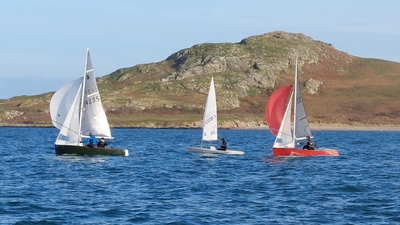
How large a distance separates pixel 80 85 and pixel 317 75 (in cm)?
14402

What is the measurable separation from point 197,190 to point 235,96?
136 meters

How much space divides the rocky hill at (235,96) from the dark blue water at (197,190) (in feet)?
300

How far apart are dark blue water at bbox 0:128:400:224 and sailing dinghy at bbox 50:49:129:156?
100 cm

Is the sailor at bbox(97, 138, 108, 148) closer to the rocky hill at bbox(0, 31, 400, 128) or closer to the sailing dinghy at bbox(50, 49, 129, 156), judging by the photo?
the sailing dinghy at bbox(50, 49, 129, 156)

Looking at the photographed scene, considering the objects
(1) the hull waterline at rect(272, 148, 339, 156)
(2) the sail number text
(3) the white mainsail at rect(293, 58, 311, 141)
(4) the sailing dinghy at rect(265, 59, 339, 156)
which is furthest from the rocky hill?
(2) the sail number text

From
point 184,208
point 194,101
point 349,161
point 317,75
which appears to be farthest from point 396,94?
point 184,208

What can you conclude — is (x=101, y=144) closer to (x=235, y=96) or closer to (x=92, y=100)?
(x=92, y=100)

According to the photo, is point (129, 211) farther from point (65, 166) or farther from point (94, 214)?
→ point (65, 166)

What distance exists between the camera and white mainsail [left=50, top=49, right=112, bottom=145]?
5550cm

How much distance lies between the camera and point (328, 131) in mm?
152250

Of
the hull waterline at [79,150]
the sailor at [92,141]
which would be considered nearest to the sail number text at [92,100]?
the sailor at [92,141]

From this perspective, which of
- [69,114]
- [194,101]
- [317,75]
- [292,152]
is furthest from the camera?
[317,75]

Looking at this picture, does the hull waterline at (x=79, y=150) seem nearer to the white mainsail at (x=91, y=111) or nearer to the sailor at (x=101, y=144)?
the sailor at (x=101, y=144)

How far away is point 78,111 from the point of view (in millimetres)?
56031
